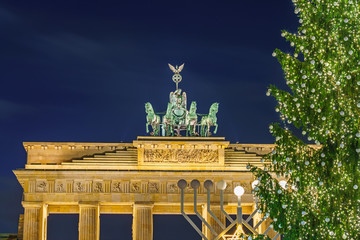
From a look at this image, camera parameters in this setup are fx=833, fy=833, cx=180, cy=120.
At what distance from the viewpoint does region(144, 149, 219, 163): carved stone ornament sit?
147 feet

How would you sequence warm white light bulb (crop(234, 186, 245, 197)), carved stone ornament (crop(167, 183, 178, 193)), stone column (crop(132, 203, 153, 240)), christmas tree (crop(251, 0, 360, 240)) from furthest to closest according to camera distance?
carved stone ornament (crop(167, 183, 178, 193)), stone column (crop(132, 203, 153, 240)), warm white light bulb (crop(234, 186, 245, 197)), christmas tree (crop(251, 0, 360, 240))

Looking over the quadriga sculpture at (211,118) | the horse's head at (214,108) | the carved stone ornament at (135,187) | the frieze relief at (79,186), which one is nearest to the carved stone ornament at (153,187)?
the carved stone ornament at (135,187)

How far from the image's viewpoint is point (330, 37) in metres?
18.2

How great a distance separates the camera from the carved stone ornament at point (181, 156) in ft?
147

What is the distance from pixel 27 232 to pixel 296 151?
27047 mm

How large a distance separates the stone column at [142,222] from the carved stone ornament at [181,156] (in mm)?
2552

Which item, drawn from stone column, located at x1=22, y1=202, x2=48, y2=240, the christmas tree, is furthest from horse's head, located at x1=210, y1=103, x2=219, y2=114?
the christmas tree

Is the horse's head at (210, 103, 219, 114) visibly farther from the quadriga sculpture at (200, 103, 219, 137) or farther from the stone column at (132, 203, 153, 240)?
the stone column at (132, 203, 153, 240)

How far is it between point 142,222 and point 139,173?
102 inches

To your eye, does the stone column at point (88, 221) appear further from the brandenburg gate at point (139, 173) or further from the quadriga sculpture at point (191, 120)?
the quadriga sculpture at point (191, 120)

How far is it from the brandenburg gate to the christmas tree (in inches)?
994

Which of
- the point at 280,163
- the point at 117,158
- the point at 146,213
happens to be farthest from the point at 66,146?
the point at 280,163

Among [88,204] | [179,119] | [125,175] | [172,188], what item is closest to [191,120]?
[179,119]

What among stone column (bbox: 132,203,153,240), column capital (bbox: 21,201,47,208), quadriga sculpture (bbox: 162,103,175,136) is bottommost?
stone column (bbox: 132,203,153,240)
